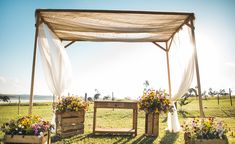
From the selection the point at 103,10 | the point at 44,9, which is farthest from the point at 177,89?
the point at 44,9

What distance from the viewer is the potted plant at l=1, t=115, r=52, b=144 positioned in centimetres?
423

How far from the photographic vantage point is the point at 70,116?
6.92m

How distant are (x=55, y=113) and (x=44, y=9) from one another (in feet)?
10.3

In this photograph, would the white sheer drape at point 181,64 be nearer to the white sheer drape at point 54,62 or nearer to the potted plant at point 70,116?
the potted plant at point 70,116

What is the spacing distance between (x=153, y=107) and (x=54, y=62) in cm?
336

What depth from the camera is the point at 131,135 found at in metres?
7.02

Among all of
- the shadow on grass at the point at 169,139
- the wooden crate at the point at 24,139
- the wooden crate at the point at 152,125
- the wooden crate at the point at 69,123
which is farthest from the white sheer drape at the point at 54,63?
the shadow on grass at the point at 169,139

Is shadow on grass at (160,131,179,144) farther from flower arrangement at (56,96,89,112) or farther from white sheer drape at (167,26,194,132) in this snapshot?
flower arrangement at (56,96,89,112)

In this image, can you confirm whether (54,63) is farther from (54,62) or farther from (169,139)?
(169,139)

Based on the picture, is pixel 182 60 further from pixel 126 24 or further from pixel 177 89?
pixel 126 24

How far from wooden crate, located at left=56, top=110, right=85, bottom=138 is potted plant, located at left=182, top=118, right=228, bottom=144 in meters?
3.71

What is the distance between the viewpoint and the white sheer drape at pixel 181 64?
6114 millimetres

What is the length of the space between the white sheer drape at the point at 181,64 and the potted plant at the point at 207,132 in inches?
73.3

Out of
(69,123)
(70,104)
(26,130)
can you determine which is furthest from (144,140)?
(26,130)
